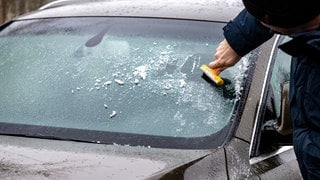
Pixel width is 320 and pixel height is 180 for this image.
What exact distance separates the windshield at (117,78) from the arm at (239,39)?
11cm

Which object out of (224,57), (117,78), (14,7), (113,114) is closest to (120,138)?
(113,114)

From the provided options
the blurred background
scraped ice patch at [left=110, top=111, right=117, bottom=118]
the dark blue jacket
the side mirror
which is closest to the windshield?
scraped ice patch at [left=110, top=111, right=117, bottom=118]

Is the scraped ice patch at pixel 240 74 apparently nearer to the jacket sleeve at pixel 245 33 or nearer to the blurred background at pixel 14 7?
the jacket sleeve at pixel 245 33

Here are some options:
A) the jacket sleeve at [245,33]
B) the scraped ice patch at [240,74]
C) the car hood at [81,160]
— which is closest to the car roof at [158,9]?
the scraped ice patch at [240,74]

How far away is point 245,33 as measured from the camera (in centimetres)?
273

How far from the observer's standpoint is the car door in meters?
2.60

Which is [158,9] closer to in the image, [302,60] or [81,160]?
[81,160]

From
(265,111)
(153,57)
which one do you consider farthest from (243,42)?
(153,57)

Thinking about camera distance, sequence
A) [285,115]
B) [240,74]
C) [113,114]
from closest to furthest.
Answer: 1. [285,115]
2. [113,114]
3. [240,74]

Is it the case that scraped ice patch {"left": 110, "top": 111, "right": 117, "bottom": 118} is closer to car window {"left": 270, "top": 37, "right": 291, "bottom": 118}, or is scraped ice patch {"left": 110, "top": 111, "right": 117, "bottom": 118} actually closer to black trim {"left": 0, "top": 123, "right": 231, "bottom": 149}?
black trim {"left": 0, "top": 123, "right": 231, "bottom": 149}

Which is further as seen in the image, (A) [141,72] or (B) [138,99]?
(A) [141,72]

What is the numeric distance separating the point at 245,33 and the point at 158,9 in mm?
788

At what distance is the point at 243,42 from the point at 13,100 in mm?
1043

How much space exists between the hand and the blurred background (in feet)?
22.1
